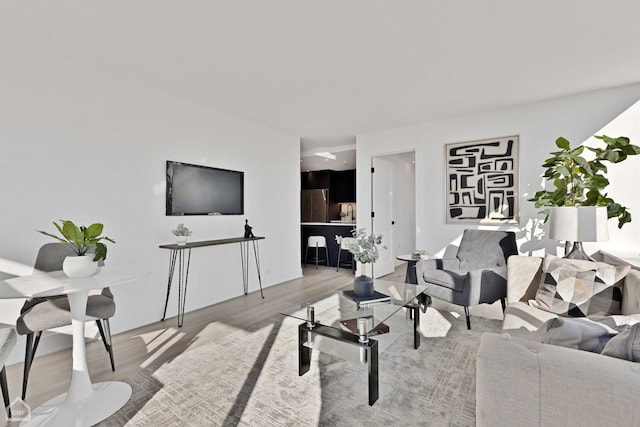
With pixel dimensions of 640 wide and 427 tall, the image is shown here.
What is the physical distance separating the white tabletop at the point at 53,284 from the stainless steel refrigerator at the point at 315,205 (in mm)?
6577

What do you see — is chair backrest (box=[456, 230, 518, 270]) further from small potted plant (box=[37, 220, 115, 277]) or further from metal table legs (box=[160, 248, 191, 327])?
small potted plant (box=[37, 220, 115, 277])

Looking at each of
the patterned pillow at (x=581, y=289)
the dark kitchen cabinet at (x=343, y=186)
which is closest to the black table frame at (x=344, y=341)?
the patterned pillow at (x=581, y=289)

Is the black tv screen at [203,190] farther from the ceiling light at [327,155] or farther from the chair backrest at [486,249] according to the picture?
the chair backrest at [486,249]

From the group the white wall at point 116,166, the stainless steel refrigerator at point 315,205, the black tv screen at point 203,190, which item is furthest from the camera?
the stainless steel refrigerator at point 315,205

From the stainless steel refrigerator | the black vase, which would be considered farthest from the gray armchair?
the stainless steel refrigerator

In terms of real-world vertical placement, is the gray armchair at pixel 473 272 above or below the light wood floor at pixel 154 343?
above

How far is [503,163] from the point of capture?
13.2ft

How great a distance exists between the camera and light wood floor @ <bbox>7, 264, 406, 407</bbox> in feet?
7.06

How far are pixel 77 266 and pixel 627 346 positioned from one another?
2611 millimetres

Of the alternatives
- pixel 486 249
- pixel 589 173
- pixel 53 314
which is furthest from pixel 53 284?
pixel 589 173

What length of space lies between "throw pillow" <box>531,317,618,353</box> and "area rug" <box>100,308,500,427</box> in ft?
2.97

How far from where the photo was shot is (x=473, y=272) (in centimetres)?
290

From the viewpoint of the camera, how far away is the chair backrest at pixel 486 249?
340 cm

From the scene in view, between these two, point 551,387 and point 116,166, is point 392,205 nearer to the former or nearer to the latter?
point 116,166
